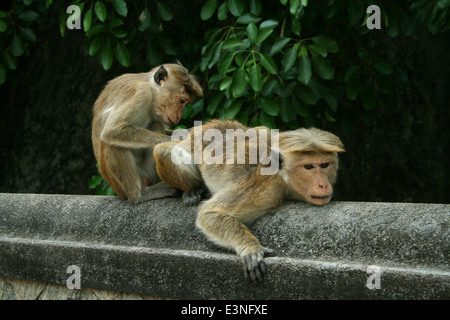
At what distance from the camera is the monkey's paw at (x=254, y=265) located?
8.84ft

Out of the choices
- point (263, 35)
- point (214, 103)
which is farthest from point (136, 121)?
point (263, 35)

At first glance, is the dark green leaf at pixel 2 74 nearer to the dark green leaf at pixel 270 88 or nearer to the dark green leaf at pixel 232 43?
the dark green leaf at pixel 232 43

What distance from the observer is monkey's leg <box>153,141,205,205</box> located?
3646 mm

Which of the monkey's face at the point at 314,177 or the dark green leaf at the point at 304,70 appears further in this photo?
the dark green leaf at the point at 304,70

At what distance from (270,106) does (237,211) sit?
137cm

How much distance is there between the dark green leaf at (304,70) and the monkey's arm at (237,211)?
132 centimetres

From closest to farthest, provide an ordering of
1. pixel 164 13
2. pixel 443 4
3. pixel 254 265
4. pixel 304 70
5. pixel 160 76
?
pixel 254 265, pixel 443 4, pixel 304 70, pixel 160 76, pixel 164 13

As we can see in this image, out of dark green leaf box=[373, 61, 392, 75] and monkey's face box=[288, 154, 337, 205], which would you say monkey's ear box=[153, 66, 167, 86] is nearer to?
dark green leaf box=[373, 61, 392, 75]

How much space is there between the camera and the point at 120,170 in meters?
4.05

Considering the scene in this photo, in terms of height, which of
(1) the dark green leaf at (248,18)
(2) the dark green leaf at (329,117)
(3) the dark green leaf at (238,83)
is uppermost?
(1) the dark green leaf at (248,18)

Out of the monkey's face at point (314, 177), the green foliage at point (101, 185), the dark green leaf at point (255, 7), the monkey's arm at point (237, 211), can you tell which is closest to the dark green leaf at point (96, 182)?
the green foliage at point (101, 185)

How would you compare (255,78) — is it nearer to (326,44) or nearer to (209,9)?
(326,44)

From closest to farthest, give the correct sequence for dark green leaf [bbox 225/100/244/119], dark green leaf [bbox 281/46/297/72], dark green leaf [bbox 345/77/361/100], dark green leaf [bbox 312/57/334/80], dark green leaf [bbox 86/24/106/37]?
1. dark green leaf [bbox 281/46/297/72]
2. dark green leaf [bbox 225/100/244/119]
3. dark green leaf [bbox 312/57/334/80]
4. dark green leaf [bbox 345/77/361/100]
5. dark green leaf [bbox 86/24/106/37]

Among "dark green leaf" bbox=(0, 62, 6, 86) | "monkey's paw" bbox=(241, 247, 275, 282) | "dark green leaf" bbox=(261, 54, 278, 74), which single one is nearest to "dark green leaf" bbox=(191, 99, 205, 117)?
"dark green leaf" bbox=(261, 54, 278, 74)
